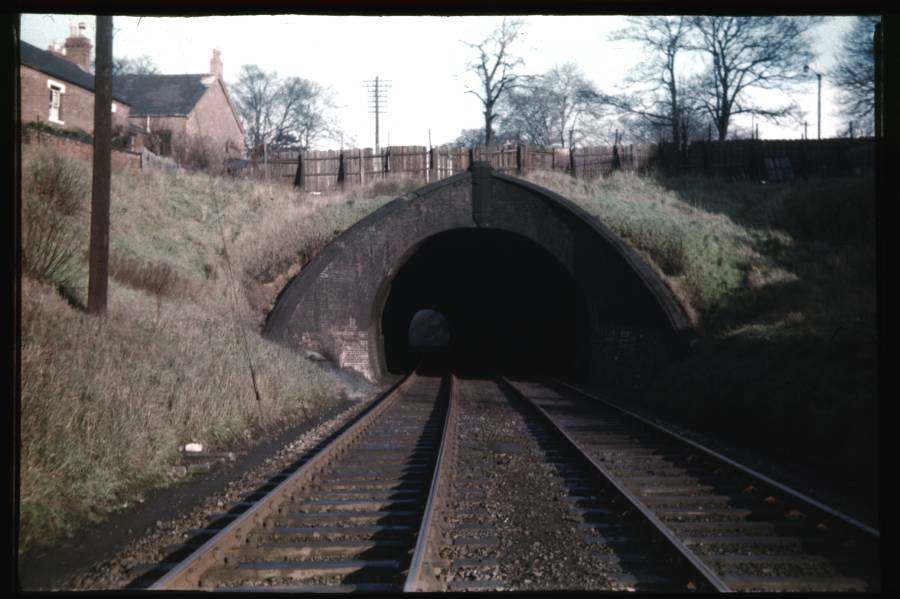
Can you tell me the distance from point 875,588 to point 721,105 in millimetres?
32576

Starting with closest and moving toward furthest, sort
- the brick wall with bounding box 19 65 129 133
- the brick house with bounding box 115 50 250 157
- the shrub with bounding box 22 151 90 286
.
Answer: the shrub with bounding box 22 151 90 286 < the brick wall with bounding box 19 65 129 133 < the brick house with bounding box 115 50 250 157

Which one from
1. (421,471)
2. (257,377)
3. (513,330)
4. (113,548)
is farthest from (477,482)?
(513,330)

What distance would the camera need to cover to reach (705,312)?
16.3m

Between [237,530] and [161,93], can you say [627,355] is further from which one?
[161,93]

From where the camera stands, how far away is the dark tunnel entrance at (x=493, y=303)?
20719 mm

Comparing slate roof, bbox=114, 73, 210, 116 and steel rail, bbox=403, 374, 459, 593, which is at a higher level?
slate roof, bbox=114, 73, 210, 116

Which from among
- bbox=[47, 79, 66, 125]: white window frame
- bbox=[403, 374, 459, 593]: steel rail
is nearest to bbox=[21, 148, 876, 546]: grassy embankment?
bbox=[403, 374, 459, 593]: steel rail

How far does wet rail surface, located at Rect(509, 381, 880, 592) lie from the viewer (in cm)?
462

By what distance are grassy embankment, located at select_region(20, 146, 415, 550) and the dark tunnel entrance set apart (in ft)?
11.4

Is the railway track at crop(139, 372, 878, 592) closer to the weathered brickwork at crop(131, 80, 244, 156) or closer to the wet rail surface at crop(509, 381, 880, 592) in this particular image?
the wet rail surface at crop(509, 381, 880, 592)

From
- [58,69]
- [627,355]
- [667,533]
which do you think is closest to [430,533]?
[667,533]

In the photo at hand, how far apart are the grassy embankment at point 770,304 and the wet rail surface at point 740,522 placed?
4.14 feet

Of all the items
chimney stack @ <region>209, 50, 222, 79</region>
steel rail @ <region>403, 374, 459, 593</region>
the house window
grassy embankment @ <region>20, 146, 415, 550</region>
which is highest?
chimney stack @ <region>209, 50, 222, 79</region>

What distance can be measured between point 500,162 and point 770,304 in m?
16.5
